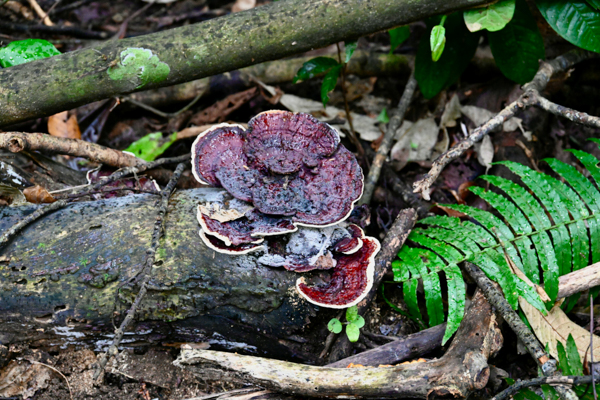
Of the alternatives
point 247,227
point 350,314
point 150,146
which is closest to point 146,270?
point 247,227

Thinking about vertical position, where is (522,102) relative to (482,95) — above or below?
above

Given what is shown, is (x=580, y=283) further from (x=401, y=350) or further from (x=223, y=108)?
(x=223, y=108)

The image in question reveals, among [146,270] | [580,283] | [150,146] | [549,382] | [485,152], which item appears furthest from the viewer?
[150,146]

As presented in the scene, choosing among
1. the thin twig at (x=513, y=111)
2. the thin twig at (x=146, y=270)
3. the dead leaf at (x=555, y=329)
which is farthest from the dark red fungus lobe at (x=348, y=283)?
the dead leaf at (x=555, y=329)

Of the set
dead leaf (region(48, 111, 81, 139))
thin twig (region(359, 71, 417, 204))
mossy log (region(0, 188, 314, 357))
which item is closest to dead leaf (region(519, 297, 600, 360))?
thin twig (region(359, 71, 417, 204))

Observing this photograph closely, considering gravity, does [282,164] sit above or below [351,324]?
above

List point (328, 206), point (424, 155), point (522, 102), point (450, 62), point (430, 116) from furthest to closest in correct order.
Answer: point (430, 116), point (424, 155), point (450, 62), point (522, 102), point (328, 206)

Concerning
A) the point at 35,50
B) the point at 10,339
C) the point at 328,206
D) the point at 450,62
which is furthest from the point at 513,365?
the point at 35,50

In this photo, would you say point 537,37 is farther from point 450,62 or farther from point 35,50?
point 35,50
